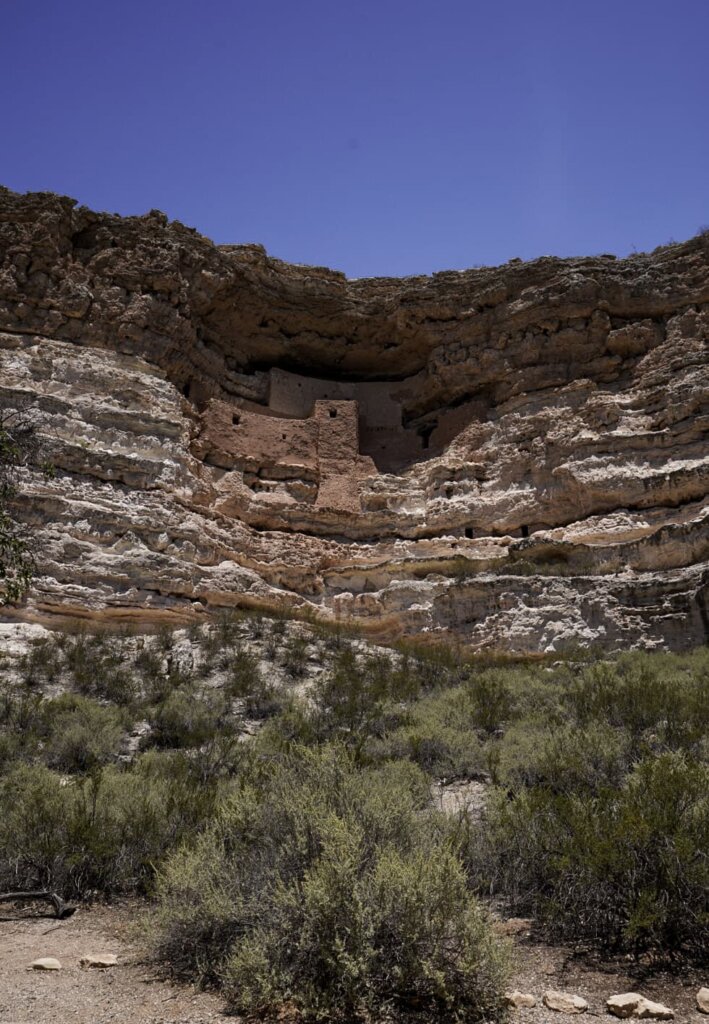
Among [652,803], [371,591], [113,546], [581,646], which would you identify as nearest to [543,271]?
[371,591]

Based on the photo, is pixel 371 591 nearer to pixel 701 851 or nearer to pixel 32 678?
pixel 32 678

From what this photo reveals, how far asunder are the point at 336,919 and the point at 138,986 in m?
0.88

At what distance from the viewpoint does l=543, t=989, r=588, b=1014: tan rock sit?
259cm

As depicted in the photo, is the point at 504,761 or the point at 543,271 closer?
the point at 504,761

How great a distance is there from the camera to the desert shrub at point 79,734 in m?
6.11

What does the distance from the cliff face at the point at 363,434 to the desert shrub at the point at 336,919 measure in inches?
360

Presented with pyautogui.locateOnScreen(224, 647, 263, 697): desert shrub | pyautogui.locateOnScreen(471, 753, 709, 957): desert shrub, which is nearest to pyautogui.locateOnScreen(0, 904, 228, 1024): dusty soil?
pyautogui.locateOnScreen(471, 753, 709, 957): desert shrub

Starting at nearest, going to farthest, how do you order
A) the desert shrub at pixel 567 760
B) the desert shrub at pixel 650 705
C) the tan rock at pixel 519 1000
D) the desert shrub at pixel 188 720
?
the tan rock at pixel 519 1000
the desert shrub at pixel 567 760
the desert shrub at pixel 650 705
the desert shrub at pixel 188 720

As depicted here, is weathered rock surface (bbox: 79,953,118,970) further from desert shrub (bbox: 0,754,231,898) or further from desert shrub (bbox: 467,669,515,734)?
desert shrub (bbox: 467,669,515,734)

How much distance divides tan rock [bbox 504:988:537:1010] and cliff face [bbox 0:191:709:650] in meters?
9.58

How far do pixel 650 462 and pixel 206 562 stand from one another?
9.25 m

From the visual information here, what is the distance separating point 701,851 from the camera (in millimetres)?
3121

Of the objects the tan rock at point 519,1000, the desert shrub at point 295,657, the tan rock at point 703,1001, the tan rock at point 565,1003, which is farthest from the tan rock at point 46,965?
the desert shrub at point 295,657

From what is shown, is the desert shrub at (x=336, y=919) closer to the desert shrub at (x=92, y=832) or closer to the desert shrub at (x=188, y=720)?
the desert shrub at (x=92, y=832)
